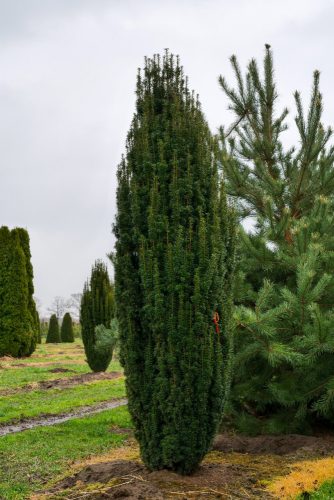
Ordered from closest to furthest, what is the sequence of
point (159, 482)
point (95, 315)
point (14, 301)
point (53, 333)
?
point (159, 482) < point (95, 315) < point (14, 301) < point (53, 333)

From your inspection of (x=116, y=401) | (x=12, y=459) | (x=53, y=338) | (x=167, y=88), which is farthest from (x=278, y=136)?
(x=53, y=338)

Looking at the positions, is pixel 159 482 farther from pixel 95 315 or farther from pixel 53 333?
pixel 53 333

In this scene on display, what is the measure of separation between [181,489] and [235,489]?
0.47 meters

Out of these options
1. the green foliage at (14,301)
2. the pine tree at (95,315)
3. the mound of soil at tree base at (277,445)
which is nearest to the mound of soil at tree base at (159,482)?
the mound of soil at tree base at (277,445)

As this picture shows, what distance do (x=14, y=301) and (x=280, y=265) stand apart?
18.3 meters

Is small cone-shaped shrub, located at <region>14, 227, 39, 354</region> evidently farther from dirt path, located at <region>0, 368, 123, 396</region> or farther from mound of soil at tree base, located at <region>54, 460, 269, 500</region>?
mound of soil at tree base, located at <region>54, 460, 269, 500</region>

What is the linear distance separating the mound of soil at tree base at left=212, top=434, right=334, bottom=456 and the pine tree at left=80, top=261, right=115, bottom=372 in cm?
1030

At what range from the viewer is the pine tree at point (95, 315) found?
16562mm

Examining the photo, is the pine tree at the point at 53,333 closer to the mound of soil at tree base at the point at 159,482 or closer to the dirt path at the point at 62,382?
the dirt path at the point at 62,382

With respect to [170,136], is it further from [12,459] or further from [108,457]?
[12,459]

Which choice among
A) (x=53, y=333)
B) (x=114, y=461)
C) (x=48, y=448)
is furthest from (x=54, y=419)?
(x=53, y=333)

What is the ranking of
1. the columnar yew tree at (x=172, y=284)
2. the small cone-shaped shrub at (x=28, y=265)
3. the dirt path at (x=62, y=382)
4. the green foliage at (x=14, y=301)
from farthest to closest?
the small cone-shaped shrub at (x=28, y=265) → the green foliage at (x=14, y=301) → the dirt path at (x=62, y=382) → the columnar yew tree at (x=172, y=284)

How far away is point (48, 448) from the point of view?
6949 mm

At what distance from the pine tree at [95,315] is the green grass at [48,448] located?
730cm
